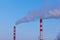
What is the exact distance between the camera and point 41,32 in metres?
24.2

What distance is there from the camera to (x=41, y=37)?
81.4 ft

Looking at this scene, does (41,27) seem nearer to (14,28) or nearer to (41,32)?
(41,32)

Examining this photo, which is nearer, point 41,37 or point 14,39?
point 41,37

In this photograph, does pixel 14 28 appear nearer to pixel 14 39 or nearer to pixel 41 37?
pixel 14 39

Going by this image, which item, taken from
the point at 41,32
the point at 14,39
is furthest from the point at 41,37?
the point at 14,39

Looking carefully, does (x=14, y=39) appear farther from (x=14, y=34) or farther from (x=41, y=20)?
(x=41, y=20)

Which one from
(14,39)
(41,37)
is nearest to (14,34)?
(14,39)

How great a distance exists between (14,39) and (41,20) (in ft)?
27.0

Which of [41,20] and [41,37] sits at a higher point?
[41,20]

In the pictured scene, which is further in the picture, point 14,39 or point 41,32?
point 14,39

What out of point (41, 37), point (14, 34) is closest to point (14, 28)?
point (14, 34)

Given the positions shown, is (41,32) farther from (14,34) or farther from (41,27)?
(14,34)

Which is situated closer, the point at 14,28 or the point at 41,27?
the point at 41,27

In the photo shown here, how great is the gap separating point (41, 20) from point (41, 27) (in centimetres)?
91
